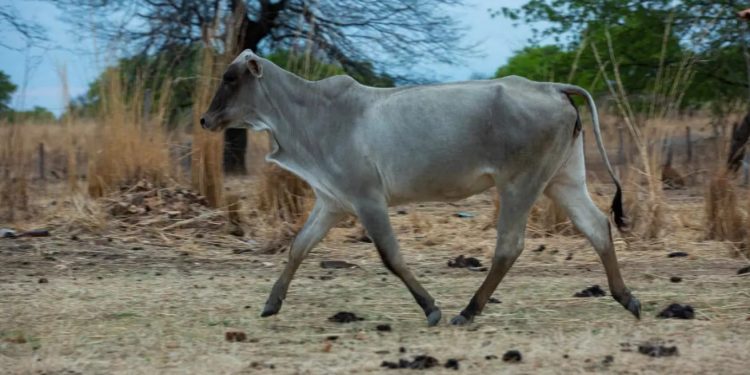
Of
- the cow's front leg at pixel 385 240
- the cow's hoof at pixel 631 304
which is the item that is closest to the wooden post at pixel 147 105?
the cow's front leg at pixel 385 240

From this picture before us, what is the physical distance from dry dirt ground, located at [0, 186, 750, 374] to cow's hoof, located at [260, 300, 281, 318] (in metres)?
0.06

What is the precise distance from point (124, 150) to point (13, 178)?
124cm

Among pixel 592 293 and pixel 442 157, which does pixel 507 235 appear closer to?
pixel 442 157

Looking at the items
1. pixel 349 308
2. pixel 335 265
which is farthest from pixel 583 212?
pixel 335 265

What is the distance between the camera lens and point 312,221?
24.9 feet

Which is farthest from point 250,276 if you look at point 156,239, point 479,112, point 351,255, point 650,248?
point 650,248

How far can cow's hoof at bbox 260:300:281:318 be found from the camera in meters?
7.44

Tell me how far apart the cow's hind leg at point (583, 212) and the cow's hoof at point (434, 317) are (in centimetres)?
108

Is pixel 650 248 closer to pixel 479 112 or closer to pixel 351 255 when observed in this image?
pixel 351 255

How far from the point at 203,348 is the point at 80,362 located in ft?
2.17

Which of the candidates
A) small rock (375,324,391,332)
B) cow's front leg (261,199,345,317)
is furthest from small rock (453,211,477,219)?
small rock (375,324,391,332)

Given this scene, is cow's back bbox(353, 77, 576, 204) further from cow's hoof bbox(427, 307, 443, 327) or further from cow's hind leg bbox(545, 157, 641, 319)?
cow's hoof bbox(427, 307, 443, 327)

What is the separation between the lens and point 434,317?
23.1 feet

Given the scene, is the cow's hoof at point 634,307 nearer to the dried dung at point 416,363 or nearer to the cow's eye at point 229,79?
the dried dung at point 416,363
